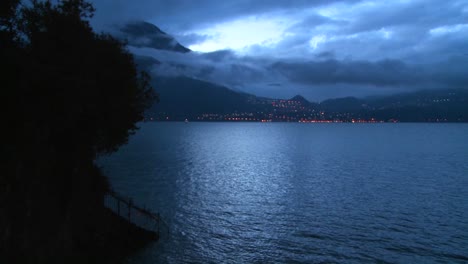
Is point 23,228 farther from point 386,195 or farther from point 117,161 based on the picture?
point 117,161

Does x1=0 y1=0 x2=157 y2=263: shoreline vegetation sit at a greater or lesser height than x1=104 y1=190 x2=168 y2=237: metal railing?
greater

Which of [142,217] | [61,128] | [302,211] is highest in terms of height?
[61,128]

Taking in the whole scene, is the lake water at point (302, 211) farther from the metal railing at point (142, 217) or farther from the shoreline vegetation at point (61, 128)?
the shoreline vegetation at point (61, 128)

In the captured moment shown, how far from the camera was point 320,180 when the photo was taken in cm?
6297

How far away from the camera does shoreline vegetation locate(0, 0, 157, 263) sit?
817 inches

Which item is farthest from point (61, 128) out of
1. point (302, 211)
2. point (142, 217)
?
point (302, 211)

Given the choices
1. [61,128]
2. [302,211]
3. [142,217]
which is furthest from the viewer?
[302,211]

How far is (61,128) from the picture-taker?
24047mm

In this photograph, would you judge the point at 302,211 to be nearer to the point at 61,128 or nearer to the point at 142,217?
the point at 142,217

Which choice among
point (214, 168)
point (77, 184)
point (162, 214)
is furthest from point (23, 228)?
point (214, 168)

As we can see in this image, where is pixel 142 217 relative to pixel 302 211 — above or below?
above

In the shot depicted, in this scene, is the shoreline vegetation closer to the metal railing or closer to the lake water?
the metal railing

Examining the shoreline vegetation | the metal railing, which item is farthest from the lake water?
the shoreline vegetation

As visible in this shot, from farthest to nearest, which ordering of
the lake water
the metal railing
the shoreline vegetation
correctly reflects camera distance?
the metal railing < the lake water < the shoreline vegetation
